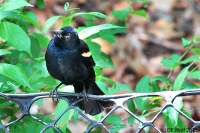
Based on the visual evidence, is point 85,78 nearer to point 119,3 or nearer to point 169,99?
point 169,99

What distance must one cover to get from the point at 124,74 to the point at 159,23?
104cm

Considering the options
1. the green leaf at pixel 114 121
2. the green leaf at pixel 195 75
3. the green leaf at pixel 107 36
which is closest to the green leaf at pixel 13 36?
the green leaf at pixel 114 121

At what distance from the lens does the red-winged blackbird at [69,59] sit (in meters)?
2.34

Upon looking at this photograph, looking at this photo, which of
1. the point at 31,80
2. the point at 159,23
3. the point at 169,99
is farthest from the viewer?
the point at 159,23

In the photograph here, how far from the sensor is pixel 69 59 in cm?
238

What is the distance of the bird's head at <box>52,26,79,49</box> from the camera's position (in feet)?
7.70

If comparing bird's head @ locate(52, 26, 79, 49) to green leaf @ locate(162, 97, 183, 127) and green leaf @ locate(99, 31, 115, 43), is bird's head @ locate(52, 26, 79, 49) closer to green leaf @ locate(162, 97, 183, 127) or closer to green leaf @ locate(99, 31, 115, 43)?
green leaf @ locate(99, 31, 115, 43)

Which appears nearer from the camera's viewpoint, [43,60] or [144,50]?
[43,60]

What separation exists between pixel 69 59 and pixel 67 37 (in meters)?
0.11

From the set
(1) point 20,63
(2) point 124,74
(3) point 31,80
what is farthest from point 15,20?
(2) point 124,74

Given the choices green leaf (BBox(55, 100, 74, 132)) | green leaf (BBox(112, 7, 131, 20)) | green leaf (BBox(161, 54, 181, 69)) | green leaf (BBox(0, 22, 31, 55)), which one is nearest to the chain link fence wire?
green leaf (BBox(55, 100, 74, 132))

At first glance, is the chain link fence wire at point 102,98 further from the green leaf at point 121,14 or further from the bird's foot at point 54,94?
the green leaf at point 121,14

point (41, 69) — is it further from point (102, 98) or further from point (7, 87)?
point (102, 98)

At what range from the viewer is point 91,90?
97.2 inches
